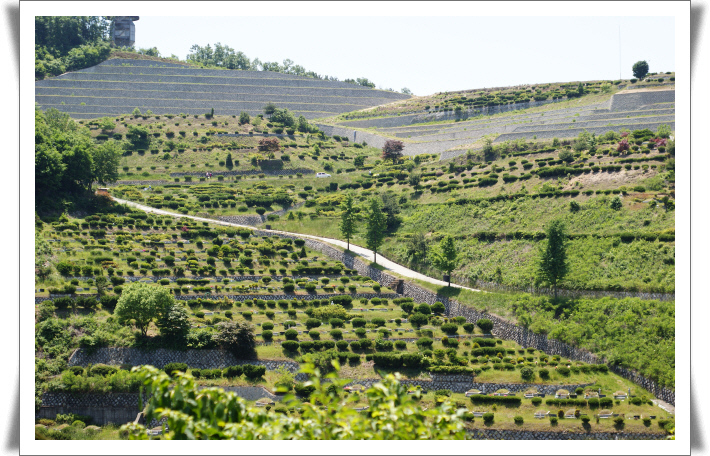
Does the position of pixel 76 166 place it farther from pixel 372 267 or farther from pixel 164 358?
pixel 164 358

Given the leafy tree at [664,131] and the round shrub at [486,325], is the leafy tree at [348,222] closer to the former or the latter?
the round shrub at [486,325]

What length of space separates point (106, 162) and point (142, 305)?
1692 inches

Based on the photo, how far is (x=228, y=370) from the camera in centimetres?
4172

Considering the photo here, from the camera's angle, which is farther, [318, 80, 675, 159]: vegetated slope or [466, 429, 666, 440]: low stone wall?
[318, 80, 675, 159]: vegetated slope

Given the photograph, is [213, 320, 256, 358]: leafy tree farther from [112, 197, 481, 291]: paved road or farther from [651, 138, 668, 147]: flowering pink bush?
[651, 138, 668, 147]: flowering pink bush

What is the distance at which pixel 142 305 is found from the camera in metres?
45.0

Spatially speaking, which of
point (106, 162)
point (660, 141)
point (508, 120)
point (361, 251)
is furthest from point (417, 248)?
point (508, 120)

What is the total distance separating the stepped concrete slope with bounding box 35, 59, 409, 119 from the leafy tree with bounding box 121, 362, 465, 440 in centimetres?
12315

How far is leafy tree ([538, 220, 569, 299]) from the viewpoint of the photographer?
163ft

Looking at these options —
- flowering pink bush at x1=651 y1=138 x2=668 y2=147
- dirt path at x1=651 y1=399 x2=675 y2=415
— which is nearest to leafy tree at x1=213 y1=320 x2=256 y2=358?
dirt path at x1=651 y1=399 x2=675 y2=415

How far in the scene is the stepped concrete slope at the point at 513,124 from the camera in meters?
92.6

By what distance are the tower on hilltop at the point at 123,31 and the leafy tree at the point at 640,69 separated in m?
107
